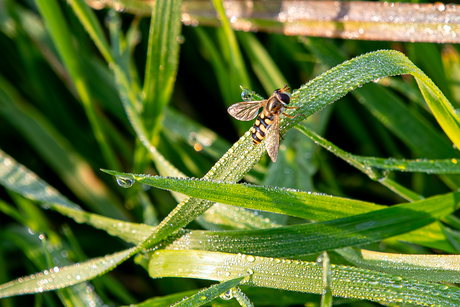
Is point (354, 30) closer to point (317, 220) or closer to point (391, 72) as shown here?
point (391, 72)

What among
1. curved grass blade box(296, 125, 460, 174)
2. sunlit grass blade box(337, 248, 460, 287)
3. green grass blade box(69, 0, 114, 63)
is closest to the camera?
sunlit grass blade box(337, 248, 460, 287)

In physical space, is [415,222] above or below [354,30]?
below

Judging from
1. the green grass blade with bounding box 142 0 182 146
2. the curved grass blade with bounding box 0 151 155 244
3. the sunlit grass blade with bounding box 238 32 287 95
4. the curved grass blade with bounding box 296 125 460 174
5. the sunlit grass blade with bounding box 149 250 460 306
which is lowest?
the sunlit grass blade with bounding box 149 250 460 306

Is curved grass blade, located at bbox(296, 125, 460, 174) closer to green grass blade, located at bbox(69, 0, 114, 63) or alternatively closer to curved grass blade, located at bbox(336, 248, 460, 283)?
curved grass blade, located at bbox(336, 248, 460, 283)

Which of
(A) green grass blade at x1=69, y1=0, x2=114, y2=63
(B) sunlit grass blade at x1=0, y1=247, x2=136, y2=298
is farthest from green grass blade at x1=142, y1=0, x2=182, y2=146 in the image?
(B) sunlit grass blade at x1=0, y1=247, x2=136, y2=298

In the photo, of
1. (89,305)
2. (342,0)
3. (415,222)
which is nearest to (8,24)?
(89,305)

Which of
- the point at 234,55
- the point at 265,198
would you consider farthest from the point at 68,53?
the point at 265,198

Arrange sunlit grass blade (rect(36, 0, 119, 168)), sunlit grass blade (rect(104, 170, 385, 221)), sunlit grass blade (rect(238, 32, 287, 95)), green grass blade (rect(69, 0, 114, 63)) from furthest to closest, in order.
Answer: sunlit grass blade (rect(238, 32, 287, 95))
sunlit grass blade (rect(36, 0, 119, 168))
green grass blade (rect(69, 0, 114, 63))
sunlit grass blade (rect(104, 170, 385, 221))
